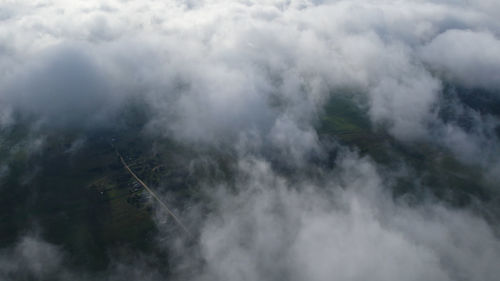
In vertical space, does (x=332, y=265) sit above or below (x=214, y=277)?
above

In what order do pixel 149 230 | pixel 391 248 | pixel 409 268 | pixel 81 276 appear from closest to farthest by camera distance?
pixel 81 276 → pixel 409 268 → pixel 391 248 → pixel 149 230

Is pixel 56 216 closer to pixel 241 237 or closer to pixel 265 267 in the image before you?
pixel 241 237

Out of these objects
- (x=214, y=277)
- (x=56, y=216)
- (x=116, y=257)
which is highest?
(x=214, y=277)

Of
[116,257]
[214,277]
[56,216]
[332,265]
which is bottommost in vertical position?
[56,216]

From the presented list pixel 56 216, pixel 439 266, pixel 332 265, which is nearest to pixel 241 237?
pixel 332 265

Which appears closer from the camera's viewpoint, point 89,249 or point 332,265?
point 332,265

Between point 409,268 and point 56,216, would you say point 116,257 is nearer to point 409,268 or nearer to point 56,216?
point 56,216

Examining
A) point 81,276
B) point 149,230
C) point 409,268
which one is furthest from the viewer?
point 149,230

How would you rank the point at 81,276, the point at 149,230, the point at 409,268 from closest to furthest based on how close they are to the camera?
the point at 81,276, the point at 409,268, the point at 149,230

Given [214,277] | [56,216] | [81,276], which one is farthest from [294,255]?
[56,216]
